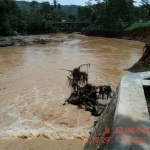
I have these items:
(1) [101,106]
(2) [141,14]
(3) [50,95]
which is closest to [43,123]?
(1) [101,106]

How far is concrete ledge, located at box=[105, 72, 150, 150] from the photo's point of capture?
163cm

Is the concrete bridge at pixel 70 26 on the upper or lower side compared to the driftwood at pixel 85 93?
upper

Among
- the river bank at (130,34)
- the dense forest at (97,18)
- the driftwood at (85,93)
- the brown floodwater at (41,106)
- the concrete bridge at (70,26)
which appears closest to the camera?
the brown floodwater at (41,106)

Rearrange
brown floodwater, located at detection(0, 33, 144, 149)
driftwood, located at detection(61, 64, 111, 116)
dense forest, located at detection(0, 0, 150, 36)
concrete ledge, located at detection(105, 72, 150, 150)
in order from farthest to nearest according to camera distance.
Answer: dense forest, located at detection(0, 0, 150, 36), driftwood, located at detection(61, 64, 111, 116), brown floodwater, located at detection(0, 33, 144, 149), concrete ledge, located at detection(105, 72, 150, 150)

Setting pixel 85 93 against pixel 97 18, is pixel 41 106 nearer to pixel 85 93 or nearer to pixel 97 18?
pixel 85 93

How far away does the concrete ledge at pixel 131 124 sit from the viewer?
1626mm

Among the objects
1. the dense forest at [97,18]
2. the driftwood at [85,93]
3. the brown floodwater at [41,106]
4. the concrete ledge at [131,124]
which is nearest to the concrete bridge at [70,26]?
the dense forest at [97,18]

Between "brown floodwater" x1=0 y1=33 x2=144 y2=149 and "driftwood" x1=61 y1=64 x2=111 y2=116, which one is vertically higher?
"driftwood" x1=61 y1=64 x2=111 y2=116

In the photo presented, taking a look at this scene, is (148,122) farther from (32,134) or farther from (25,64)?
(25,64)

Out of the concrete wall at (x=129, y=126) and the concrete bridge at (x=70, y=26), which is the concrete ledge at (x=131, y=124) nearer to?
the concrete wall at (x=129, y=126)

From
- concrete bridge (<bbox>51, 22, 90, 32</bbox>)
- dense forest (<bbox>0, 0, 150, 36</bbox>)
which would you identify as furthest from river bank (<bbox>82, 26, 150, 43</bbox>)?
concrete bridge (<bbox>51, 22, 90, 32</bbox>)

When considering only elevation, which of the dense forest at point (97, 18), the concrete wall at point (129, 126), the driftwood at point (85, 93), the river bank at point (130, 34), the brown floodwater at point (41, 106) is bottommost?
the brown floodwater at point (41, 106)

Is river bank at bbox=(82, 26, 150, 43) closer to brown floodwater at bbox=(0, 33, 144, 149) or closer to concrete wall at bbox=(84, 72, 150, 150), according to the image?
Result: brown floodwater at bbox=(0, 33, 144, 149)

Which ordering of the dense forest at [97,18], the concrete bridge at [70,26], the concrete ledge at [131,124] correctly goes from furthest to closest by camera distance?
the concrete bridge at [70,26]
the dense forest at [97,18]
the concrete ledge at [131,124]
